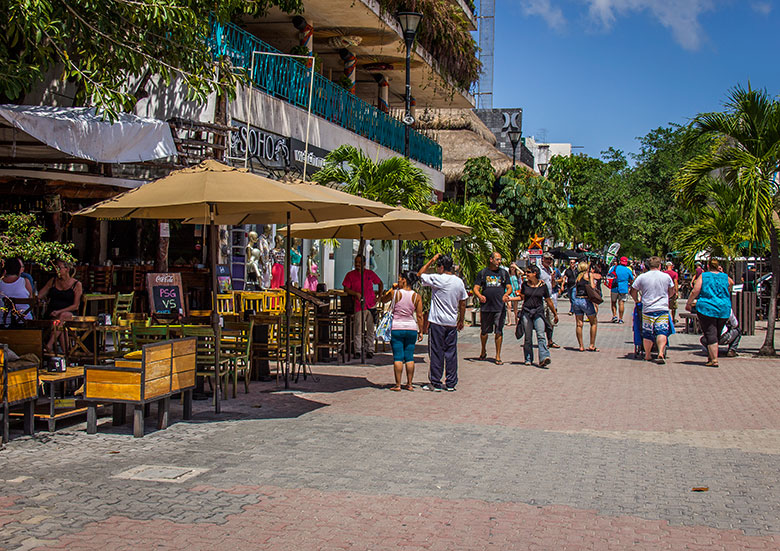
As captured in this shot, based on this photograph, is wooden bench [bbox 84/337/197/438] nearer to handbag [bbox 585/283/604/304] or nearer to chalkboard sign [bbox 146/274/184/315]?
chalkboard sign [bbox 146/274/184/315]

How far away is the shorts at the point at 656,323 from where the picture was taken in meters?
14.9

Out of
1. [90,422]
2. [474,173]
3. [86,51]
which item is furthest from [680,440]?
[474,173]

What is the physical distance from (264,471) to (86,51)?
6.70 meters

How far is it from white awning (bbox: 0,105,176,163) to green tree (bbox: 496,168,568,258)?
23894mm

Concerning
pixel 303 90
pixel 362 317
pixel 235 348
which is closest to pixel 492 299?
pixel 362 317

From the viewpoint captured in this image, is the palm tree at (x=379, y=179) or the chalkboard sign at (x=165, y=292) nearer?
the chalkboard sign at (x=165, y=292)

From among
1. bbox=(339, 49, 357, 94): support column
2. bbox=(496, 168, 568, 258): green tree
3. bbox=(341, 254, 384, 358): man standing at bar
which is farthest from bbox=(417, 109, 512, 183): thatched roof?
bbox=(341, 254, 384, 358): man standing at bar

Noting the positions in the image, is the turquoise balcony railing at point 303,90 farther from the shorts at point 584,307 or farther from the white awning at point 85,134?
the shorts at point 584,307

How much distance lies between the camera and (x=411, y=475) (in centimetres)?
680

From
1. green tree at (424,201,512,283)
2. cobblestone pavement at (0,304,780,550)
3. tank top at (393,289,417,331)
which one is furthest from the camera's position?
green tree at (424,201,512,283)

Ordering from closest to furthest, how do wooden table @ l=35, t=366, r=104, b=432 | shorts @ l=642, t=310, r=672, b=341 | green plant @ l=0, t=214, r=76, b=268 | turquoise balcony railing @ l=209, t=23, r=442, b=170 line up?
1. wooden table @ l=35, t=366, r=104, b=432
2. green plant @ l=0, t=214, r=76, b=268
3. shorts @ l=642, t=310, r=672, b=341
4. turquoise balcony railing @ l=209, t=23, r=442, b=170

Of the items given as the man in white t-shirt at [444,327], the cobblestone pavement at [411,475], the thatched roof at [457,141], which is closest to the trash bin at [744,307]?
the cobblestone pavement at [411,475]

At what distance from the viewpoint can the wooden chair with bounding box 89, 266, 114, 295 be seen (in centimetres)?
1393

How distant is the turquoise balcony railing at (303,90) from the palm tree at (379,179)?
2.51m
